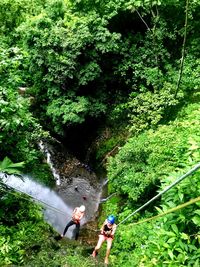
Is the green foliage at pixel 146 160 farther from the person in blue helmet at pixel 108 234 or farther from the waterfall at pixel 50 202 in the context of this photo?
the waterfall at pixel 50 202

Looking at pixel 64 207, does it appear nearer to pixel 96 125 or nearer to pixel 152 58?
pixel 96 125

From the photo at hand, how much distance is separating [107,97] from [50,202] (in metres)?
5.35

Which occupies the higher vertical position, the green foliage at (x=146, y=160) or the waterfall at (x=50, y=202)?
the green foliage at (x=146, y=160)

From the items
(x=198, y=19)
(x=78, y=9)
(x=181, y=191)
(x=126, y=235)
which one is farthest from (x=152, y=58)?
(x=181, y=191)

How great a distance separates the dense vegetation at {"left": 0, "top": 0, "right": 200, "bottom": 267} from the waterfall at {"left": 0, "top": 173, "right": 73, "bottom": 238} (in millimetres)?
501

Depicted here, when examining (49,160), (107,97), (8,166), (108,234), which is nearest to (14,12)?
(107,97)

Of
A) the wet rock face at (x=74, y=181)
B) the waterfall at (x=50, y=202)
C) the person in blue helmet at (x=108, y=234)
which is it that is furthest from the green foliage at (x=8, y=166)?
the wet rock face at (x=74, y=181)

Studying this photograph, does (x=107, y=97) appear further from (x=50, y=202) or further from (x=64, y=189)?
(x=50, y=202)

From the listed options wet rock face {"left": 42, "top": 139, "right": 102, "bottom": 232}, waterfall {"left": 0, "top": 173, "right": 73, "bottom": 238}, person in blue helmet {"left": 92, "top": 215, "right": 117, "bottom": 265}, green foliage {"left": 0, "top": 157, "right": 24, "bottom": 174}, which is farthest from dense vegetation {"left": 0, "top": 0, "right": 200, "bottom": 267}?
wet rock face {"left": 42, "top": 139, "right": 102, "bottom": 232}

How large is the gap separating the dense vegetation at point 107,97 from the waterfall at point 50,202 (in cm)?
50

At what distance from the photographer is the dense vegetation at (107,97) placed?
31.8ft

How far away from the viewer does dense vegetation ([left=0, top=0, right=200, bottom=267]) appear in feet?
31.8

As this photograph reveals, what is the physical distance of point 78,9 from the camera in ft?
51.3

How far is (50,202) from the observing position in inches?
559
